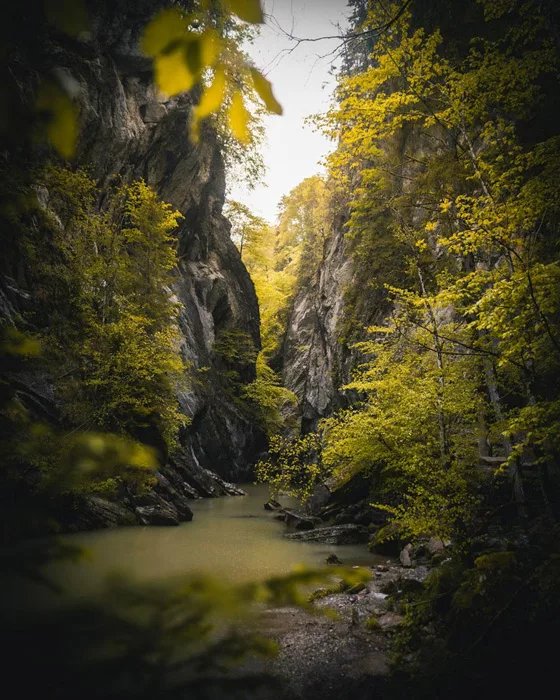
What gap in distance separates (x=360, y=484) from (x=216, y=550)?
591 centimetres

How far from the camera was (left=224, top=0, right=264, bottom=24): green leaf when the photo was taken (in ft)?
2.89

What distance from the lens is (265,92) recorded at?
0.90m

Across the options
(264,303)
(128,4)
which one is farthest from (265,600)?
(264,303)

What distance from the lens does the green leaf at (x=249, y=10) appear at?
0.88m

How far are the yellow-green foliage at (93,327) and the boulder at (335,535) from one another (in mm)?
5748

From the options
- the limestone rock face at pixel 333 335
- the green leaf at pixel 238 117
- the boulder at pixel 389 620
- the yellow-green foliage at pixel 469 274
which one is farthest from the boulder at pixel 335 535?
the green leaf at pixel 238 117

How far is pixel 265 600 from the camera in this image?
634cm

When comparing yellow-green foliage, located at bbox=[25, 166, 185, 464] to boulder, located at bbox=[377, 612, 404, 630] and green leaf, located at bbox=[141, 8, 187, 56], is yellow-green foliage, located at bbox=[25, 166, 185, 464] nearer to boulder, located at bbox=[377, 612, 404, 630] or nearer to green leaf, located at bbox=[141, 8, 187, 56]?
boulder, located at bbox=[377, 612, 404, 630]

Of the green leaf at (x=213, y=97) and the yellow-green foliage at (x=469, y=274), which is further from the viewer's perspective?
the yellow-green foliage at (x=469, y=274)

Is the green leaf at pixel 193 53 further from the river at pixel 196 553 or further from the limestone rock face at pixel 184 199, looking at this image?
the limestone rock face at pixel 184 199

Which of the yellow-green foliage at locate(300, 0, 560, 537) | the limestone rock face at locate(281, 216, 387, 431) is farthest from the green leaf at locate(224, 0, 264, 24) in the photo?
the limestone rock face at locate(281, 216, 387, 431)

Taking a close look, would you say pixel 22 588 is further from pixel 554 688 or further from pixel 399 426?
pixel 399 426

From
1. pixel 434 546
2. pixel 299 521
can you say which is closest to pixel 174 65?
pixel 434 546

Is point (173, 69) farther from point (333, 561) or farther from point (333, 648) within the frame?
point (333, 561)
